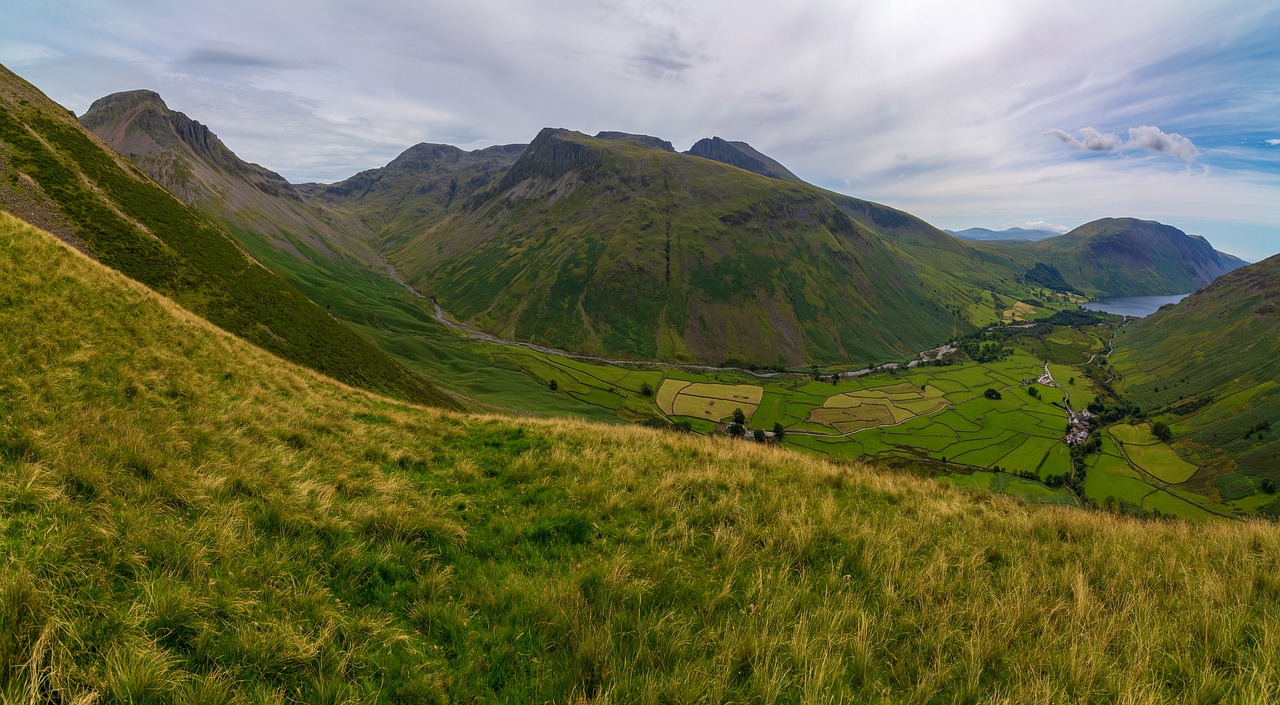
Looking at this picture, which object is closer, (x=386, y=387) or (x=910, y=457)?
(x=386, y=387)

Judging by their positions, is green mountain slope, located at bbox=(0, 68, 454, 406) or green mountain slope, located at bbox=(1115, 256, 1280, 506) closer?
green mountain slope, located at bbox=(0, 68, 454, 406)

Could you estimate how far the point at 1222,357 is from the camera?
186375 millimetres

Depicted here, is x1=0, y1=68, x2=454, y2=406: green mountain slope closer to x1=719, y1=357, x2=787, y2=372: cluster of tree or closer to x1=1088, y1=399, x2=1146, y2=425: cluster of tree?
x1=719, y1=357, x2=787, y2=372: cluster of tree

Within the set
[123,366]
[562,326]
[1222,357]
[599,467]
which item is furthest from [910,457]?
[1222,357]

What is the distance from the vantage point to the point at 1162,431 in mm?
135875

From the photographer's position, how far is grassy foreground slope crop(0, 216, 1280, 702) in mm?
3854

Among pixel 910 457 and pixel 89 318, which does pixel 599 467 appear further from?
pixel 910 457

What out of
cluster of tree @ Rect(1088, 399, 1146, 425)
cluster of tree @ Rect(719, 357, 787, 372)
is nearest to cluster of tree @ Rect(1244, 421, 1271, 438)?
cluster of tree @ Rect(1088, 399, 1146, 425)

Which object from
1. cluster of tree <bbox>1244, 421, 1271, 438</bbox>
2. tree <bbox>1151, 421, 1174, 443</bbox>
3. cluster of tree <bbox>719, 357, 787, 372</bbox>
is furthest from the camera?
cluster of tree <bbox>719, 357, 787, 372</bbox>

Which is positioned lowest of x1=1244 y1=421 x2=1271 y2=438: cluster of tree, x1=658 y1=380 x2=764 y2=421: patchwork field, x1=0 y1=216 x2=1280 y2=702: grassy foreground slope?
x1=658 y1=380 x2=764 y2=421: patchwork field

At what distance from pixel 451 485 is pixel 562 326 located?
633 feet

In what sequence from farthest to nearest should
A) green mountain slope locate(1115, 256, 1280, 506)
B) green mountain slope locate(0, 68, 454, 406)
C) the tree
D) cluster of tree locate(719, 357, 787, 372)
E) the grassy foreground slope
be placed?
cluster of tree locate(719, 357, 787, 372)
the tree
green mountain slope locate(1115, 256, 1280, 506)
green mountain slope locate(0, 68, 454, 406)
the grassy foreground slope

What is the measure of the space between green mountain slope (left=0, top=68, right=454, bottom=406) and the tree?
203m

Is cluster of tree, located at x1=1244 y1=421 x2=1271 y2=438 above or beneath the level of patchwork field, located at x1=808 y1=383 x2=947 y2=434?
above
